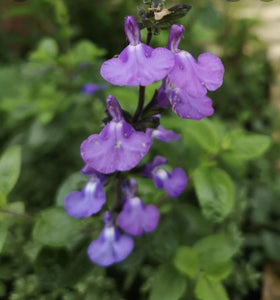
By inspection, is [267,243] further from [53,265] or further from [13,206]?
[13,206]

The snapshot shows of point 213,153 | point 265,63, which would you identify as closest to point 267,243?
point 213,153

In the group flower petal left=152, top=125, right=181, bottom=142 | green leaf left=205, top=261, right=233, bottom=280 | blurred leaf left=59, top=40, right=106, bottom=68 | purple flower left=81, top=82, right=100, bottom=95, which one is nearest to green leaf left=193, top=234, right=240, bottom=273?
green leaf left=205, top=261, right=233, bottom=280

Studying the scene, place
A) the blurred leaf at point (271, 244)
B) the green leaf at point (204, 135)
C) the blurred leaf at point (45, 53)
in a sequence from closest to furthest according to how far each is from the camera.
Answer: the green leaf at point (204, 135), the blurred leaf at point (271, 244), the blurred leaf at point (45, 53)

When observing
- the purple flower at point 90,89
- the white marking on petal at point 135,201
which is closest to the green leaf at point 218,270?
the white marking on petal at point 135,201

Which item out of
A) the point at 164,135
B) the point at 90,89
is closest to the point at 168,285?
the point at 164,135

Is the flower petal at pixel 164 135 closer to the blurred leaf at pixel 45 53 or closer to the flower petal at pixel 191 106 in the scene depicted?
the flower petal at pixel 191 106

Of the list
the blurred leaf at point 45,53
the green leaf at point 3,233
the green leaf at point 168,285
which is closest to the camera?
the green leaf at point 3,233

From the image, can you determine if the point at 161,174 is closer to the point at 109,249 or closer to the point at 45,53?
the point at 109,249

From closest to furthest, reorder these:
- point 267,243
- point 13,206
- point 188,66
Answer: point 188,66
point 13,206
point 267,243
